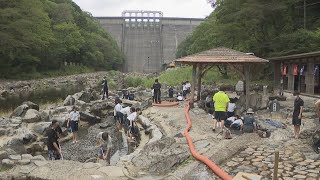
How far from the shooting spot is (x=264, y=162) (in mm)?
8281

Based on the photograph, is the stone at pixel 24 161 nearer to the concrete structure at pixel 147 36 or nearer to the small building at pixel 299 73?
the small building at pixel 299 73

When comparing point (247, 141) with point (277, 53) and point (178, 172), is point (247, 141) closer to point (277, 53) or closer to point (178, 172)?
point (178, 172)

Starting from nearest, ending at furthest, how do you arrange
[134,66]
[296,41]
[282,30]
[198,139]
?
[198,139] < [296,41] < [282,30] < [134,66]

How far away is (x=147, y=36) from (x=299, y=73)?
9000 centimetres

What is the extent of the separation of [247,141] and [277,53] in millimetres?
19497

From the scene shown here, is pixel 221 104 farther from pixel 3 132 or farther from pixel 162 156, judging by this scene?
pixel 3 132

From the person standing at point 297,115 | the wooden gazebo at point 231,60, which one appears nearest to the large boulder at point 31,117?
the wooden gazebo at point 231,60

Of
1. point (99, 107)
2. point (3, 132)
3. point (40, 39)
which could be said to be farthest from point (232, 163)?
point (40, 39)

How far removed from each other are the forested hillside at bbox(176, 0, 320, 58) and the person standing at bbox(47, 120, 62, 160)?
21002mm

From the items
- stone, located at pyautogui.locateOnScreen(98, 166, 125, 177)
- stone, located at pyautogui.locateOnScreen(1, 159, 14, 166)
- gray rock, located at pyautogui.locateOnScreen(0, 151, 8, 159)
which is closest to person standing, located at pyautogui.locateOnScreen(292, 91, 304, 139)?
stone, located at pyautogui.locateOnScreen(98, 166, 125, 177)

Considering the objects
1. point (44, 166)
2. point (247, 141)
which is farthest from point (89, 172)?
point (247, 141)

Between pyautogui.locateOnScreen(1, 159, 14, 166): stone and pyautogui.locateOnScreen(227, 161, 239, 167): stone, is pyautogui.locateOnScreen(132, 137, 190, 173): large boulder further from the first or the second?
pyautogui.locateOnScreen(1, 159, 14, 166): stone

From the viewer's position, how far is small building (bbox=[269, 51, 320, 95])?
67.8 ft

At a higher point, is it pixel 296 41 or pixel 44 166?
pixel 296 41
